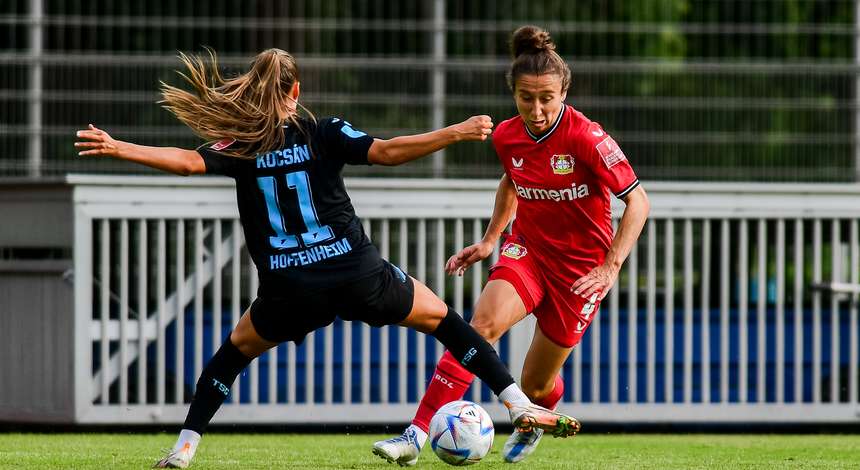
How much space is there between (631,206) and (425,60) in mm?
4824

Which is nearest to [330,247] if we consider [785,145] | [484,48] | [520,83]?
[520,83]

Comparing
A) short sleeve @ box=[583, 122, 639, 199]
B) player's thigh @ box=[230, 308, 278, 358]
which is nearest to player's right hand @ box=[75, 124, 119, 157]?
player's thigh @ box=[230, 308, 278, 358]

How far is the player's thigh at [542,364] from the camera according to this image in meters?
6.35

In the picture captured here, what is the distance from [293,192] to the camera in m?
5.26

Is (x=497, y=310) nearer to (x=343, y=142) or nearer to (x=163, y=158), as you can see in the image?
(x=343, y=142)

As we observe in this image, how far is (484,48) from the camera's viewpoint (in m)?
12.2

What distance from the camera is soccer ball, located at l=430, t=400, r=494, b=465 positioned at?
563 centimetres

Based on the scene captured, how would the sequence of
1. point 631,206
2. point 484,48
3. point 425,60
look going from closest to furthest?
point 631,206, point 425,60, point 484,48

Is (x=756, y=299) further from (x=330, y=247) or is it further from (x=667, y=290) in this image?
(x=330, y=247)

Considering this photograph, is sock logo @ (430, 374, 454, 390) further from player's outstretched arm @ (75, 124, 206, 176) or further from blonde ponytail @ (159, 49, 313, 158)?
player's outstretched arm @ (75, 124, 206, 176)

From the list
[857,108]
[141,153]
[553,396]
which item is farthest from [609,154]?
[857,108]

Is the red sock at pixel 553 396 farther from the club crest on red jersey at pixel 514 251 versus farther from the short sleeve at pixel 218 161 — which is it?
the short sleeve at pixel 218 161

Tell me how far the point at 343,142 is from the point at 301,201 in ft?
0.87

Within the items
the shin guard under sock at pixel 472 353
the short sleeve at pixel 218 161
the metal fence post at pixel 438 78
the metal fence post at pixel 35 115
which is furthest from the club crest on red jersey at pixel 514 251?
the metal fence post at pixel 35 115
